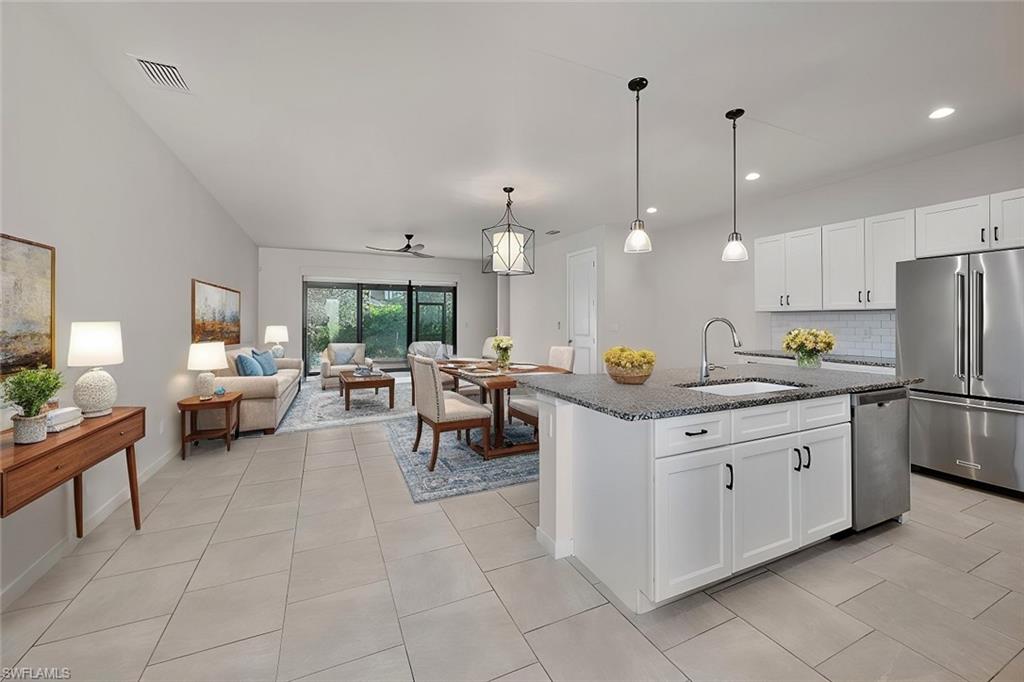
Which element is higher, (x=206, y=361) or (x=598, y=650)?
(x=206, y=361)

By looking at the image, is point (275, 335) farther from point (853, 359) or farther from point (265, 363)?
point (853, 359)

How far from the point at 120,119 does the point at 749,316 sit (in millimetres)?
6192

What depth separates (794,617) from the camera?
1700mm

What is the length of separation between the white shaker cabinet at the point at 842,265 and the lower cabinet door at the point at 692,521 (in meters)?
3.25

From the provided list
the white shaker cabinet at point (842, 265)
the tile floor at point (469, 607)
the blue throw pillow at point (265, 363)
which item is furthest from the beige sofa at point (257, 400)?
the white shaker cabinet at point (842, 265)

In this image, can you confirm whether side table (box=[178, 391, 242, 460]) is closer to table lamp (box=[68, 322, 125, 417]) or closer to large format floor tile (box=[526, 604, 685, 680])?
table lamp (box=[68, 322, 125, 417])

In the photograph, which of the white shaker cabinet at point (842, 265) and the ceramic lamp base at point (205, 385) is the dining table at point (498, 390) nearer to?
the ceramic lamp base at point (205, 385)

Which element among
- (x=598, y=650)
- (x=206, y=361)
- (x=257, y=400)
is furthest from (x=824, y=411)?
(x=257, y=400)

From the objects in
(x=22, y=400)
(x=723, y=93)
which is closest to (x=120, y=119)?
(x=22, y=400)

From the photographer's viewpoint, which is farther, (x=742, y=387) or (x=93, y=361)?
(x=742, y=387)

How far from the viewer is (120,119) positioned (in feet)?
9.07

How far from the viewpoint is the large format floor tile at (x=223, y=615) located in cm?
157

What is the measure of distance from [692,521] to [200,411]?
442 cm

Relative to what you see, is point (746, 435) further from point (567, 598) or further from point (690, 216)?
point (690, 216)
